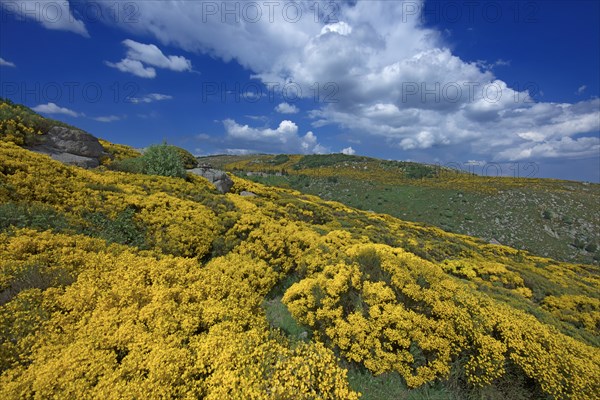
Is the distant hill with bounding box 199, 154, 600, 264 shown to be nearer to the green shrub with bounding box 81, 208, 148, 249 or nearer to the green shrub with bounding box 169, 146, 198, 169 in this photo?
the green shrub with bounding box 169, 146, 198, 169

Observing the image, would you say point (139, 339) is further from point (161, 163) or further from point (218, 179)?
point (218, 179)

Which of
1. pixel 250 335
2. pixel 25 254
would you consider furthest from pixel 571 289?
pixel 25 254

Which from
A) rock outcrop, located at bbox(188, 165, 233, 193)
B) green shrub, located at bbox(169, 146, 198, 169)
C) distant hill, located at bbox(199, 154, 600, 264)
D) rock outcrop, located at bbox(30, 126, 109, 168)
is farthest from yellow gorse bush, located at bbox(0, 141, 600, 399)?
distant hill, located at bbox(199, 154, 600, 264)

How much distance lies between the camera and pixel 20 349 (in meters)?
4.37

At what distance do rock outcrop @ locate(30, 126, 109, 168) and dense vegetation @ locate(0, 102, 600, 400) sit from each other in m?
6.98

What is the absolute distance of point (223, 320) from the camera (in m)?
→ 5.23

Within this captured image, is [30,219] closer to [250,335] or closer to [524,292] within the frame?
[250,335]

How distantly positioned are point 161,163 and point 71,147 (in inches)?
230

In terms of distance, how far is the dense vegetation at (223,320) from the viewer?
4.04 metres

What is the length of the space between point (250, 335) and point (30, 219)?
7870mm

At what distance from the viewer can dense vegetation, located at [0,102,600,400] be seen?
4043 mm

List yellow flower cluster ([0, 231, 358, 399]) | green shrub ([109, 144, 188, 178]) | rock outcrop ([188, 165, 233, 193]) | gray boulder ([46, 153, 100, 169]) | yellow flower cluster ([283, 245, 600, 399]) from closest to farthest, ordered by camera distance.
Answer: yellow flower cluster ([0, 231, 358, 399]), yellow flower cluster ([283, 245, 600, 399]), gray boulder ([46, 153, 100, 169]), green shrub ([109, 144, 188, 178]), rock outcrop ([188, 165, 233, 193])

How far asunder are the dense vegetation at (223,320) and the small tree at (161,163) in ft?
23.7

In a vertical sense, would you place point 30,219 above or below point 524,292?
above
